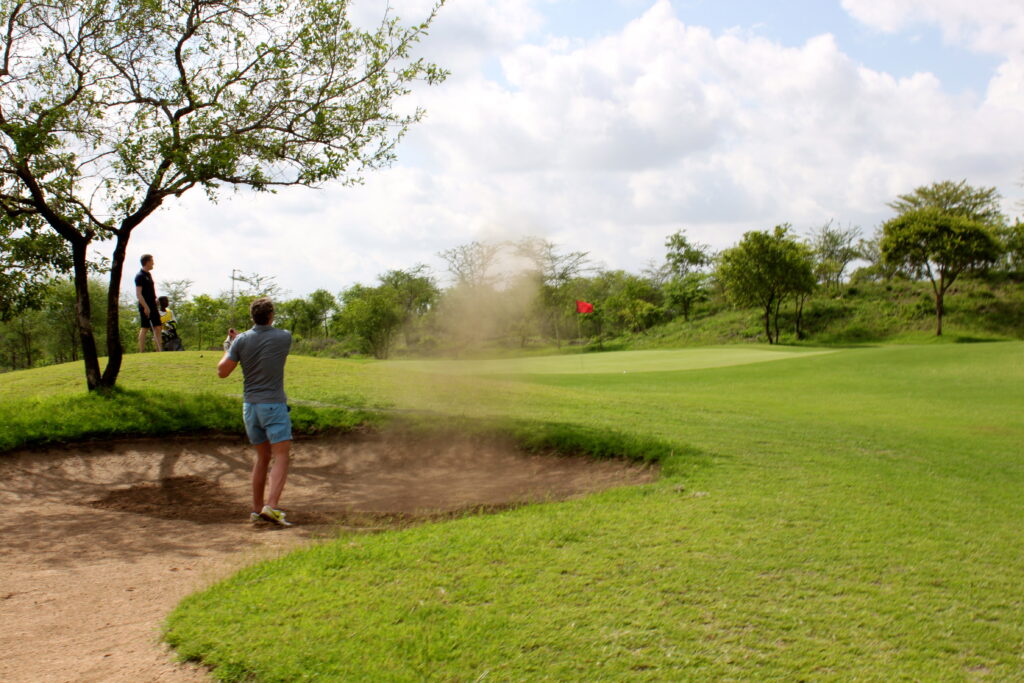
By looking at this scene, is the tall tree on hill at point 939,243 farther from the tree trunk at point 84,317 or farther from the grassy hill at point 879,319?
the tree trunk at point 84,317

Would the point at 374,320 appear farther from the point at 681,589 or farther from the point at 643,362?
the point at 681,589

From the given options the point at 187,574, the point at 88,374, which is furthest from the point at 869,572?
the point at 88,374

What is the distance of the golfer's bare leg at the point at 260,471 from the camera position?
771 cm

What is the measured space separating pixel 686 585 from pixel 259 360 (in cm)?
489

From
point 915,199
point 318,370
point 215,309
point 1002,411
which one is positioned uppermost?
point 915,199

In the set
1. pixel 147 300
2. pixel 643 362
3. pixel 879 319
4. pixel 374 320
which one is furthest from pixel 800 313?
pixel 147 300

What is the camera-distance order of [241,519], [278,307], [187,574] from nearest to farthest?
1. [187,574]
2. [241,519]
3. [278,307]

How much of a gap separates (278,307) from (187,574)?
74.0 meters

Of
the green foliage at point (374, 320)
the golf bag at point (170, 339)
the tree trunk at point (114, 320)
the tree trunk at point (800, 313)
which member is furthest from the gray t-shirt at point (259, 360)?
the tree trunk at point (800, 313)

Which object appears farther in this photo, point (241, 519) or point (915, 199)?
point (915, 199)

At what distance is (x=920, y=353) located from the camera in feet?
94.4

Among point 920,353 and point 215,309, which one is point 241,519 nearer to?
point 920,353

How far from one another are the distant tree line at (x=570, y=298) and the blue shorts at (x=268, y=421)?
19.5ft

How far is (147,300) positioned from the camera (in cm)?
1568
